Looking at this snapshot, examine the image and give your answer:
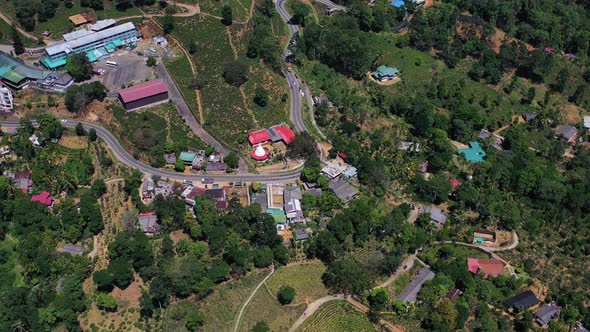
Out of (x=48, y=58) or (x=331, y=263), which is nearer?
(x=331, y=263)

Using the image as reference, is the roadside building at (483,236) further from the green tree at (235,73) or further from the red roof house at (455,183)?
the green tree at (235,73)

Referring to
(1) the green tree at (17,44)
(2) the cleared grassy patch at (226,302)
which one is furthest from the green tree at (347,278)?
(1) the green tree at (17,44)

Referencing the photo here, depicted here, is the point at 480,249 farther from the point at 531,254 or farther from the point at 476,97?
the point at 476,97

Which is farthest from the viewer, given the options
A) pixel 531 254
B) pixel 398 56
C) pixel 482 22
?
pixel 482 22

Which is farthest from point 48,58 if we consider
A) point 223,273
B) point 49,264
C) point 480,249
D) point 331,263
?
point 480,249

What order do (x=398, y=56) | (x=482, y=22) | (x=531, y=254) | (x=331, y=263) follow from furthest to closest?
(x=482, y=22)
(x=398, y=56)
(x=531, y=254)
(x=331, y=263)

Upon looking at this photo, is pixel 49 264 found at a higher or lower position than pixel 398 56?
lower

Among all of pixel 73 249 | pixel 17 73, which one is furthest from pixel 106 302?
pixel 17 73

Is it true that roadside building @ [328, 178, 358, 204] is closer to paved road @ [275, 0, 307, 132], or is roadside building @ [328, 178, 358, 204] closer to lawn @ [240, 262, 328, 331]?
lawn @ [240, 262, 328, 331]

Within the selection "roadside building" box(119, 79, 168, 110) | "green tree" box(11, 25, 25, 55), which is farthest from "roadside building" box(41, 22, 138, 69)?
"roadside building" box(119, 79, 168, 110)
